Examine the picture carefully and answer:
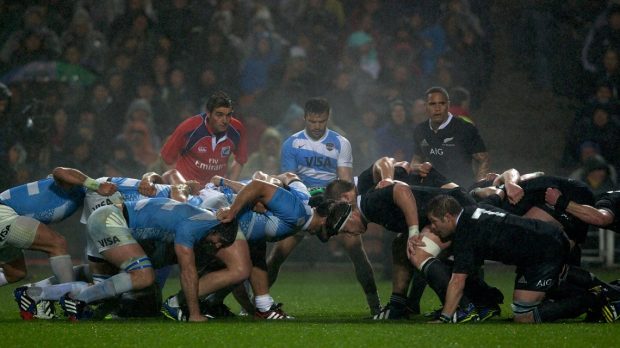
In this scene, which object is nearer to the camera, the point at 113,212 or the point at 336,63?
the point at 113,212

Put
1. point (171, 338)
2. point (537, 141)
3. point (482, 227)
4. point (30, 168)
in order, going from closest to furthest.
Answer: point (171, 338) → point (482, 227) → point (30, 168) → point (537, 141)

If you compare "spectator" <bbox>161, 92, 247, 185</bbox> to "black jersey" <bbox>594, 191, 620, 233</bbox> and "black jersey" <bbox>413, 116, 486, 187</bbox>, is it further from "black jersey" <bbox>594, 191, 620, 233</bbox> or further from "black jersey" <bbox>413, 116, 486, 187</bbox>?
"black jersey" <bbox>594, 191, 620, 233</bbox>

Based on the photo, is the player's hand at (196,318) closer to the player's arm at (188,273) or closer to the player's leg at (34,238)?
the player's arm at (188,273)

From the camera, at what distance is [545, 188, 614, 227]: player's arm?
9.19m

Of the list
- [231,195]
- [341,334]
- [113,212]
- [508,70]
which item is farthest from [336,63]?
[341,334]

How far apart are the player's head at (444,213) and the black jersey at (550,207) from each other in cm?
87

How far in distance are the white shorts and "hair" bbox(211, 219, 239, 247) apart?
1.66m

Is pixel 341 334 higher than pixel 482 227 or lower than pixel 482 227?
lower

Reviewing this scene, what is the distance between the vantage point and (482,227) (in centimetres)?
873

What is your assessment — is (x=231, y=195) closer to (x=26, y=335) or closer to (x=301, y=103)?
(x=26, y=335)

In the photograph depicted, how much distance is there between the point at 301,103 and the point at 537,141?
3.46m

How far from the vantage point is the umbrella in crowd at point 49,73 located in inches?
639

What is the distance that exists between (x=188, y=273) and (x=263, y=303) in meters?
0.94

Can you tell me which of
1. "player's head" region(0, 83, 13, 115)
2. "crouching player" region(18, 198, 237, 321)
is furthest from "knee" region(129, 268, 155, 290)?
"player's head" region(0, 83, 13, 115)
